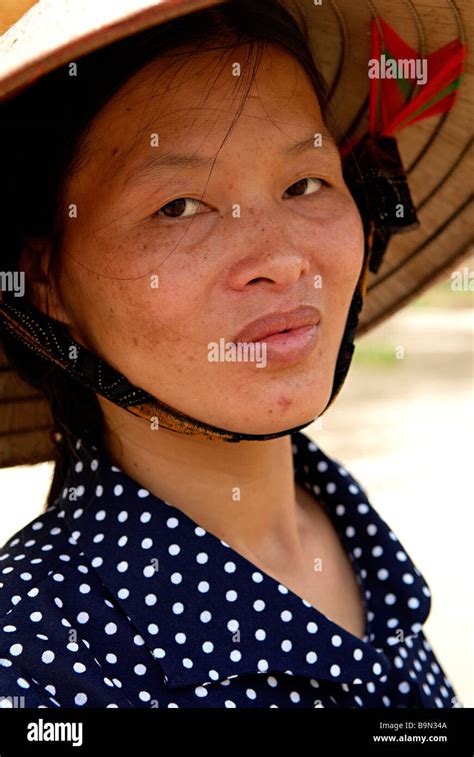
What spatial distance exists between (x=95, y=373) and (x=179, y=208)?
30 centimetres

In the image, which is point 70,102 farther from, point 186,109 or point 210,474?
point 210,474

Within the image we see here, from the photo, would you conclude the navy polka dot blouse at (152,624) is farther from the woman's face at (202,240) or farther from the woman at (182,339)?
the woman's face at (202,240)

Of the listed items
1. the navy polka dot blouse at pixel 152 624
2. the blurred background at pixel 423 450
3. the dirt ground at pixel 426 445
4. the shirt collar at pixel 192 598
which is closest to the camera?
the navy polka dot blouse at pixel 152 624

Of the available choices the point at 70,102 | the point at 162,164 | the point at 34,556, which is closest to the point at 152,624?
the point at 34,556

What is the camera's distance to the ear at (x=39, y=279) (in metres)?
1.64

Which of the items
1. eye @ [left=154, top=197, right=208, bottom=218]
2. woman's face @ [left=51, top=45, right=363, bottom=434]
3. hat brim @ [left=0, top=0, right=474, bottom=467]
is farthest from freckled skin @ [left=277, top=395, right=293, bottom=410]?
hat brim @ [left=0, top=0, right=474, bottom=467]

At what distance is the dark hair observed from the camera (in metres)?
1.49

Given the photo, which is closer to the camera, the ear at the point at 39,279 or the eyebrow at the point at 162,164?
the eyebrow at the point at 162,164

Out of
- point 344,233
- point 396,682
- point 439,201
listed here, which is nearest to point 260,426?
point 344,233

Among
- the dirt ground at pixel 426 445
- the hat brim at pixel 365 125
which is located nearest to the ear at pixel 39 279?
the hat brim at pixel 365 125

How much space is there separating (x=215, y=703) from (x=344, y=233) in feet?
2.47

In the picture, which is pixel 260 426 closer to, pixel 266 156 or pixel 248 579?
pixel 248 579

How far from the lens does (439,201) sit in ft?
7.16

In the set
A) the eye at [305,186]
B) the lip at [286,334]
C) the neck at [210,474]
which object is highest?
the eye at [305,186]
